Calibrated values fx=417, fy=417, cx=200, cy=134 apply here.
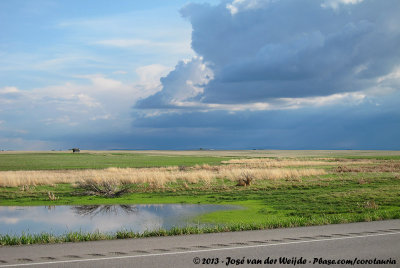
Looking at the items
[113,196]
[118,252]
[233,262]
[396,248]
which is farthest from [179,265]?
[113,196]

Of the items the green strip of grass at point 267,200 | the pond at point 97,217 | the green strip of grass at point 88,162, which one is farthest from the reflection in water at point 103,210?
the green strip of grass at point 88,162

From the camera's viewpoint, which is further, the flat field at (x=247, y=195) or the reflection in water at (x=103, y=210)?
the reflection in water at (x=103, y=210)

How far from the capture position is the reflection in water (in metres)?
24.1

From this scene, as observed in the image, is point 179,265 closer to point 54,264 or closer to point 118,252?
point 118,252

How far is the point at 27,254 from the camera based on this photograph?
11031 millimetres

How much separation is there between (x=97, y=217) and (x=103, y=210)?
8.83ft

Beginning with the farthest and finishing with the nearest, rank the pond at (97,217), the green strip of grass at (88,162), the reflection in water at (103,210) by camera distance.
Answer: the green strip of grass at (88,162) < the reflection in water at (103,210) < the pond at (97,217)

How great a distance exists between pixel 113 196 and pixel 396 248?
23.2 meters

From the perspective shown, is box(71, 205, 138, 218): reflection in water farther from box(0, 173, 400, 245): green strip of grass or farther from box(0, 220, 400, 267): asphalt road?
box(0, 220, 400, 267): asphalt road

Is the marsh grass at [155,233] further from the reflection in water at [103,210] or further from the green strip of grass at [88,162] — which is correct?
the green strip of grass at [88,162]

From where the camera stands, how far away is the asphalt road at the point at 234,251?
9797mm

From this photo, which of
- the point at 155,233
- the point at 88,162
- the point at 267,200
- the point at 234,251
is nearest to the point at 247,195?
the point at 267,200

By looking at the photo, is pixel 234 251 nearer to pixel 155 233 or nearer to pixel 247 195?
pixel 155 233

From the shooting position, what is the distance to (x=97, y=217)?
74.3ft
